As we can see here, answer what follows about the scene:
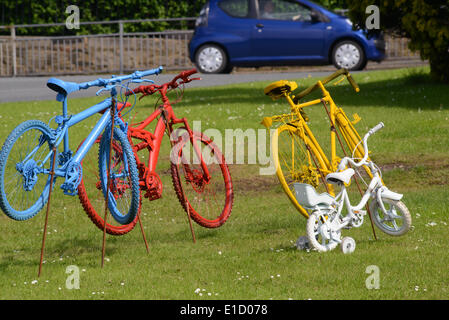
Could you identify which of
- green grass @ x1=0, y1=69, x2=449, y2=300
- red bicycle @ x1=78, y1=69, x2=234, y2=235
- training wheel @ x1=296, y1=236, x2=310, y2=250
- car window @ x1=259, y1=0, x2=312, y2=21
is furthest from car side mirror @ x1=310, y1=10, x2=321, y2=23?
training wheel @ x1=296, y1=236, x2=310, y2=250

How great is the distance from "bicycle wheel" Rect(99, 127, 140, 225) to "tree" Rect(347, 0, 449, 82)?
973 cm

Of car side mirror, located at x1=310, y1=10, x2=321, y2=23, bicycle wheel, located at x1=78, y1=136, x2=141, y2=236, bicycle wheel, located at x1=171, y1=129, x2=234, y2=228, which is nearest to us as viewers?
bicycle wheel, located at x1=78, y1=136, x2=141, y2=236

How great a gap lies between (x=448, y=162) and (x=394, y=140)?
61.1 inches

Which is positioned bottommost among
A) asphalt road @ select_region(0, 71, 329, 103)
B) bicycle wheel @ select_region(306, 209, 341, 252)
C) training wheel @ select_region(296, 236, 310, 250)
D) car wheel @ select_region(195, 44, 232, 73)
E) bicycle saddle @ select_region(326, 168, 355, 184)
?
asphalt road @ select_region(0, 71, 329, 103)

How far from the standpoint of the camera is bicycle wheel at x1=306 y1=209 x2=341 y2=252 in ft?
21.1

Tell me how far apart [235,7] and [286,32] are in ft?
4.47

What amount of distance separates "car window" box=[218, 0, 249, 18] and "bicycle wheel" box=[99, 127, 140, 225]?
1439 centimetres

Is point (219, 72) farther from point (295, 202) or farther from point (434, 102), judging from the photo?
point (295, 202)

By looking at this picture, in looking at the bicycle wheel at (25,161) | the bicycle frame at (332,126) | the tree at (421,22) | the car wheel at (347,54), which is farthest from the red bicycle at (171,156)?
the car wheel at (347,54)

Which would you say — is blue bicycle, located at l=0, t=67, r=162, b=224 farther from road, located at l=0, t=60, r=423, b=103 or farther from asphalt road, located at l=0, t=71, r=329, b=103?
asphalt road, located at l=0, t=71, r=329, b=103

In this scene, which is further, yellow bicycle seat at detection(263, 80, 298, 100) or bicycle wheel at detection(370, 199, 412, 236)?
yellow bicycle seat at detection(263, 80, 298, 100)

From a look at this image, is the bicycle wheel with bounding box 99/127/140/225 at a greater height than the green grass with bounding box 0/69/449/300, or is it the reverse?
the bicycle wheel with bounding box 99/127/140/225

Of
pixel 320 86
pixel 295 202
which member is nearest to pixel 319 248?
pixel 295 202

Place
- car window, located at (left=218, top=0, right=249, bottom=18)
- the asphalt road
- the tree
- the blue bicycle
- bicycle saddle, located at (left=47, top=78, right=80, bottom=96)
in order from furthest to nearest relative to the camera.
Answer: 1. car window, located at (left=218, top=0, right=249, bottom=18)
2. the asphalt road
3. the tree
4. bicycle saddle, located at (left=47, top=78, right=80, bottom=96)
5. the blue bicycle
